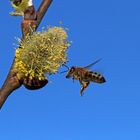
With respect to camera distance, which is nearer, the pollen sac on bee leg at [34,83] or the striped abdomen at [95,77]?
the pollen sac on bee leg at [34,83]

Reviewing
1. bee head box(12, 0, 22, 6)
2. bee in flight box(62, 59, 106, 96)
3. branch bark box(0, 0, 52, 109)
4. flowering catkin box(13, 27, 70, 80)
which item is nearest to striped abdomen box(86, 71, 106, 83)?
bee in flight box(62, 59, 106, 96)

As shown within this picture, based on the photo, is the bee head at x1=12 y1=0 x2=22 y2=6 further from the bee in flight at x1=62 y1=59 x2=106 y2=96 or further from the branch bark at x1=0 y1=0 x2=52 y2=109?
the bee in flight at x1=62 y1=59 x2=106 y2=96

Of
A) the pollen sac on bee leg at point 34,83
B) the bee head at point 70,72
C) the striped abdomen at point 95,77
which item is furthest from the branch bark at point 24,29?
the striped abdomen at point 95,77

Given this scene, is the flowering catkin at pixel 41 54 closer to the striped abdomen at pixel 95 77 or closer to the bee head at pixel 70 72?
the bee head at pixel 70 72

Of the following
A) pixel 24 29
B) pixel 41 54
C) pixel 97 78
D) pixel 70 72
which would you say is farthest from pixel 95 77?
pixel 24 29

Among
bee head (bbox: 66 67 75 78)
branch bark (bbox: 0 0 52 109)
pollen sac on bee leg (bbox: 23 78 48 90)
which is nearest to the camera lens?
branch bark (bbox: 0 0 52 109)
